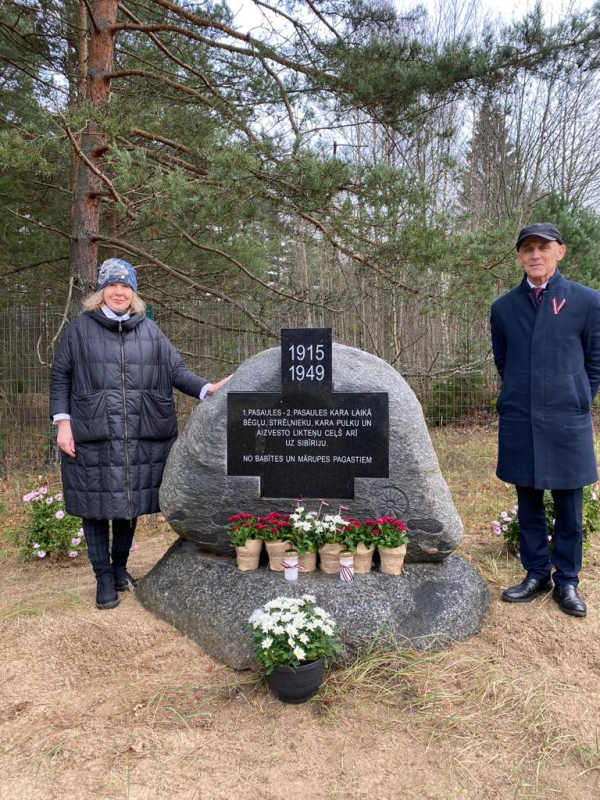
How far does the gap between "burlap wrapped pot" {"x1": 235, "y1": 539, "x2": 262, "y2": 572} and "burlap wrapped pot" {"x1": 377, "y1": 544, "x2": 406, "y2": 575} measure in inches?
24.4

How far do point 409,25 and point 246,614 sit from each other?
572 centimetres

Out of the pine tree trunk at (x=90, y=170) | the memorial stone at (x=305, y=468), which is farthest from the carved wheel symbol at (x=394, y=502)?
the pine tree trunk at (x=90, y=170)

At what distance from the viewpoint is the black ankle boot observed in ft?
10.4

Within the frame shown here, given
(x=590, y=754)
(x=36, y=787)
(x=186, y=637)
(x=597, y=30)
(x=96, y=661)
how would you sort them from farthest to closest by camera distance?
(x=597, y=30), (x=186, y=637), (x=96, y=661), (x=590, y=754), (x=36, y=787)

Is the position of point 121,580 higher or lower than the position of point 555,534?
lower

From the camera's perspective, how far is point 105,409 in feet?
9.75

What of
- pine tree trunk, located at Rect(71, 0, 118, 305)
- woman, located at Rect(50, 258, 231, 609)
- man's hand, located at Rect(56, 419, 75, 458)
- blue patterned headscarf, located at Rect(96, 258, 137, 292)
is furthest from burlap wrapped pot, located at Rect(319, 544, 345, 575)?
pine tree trunk, located at Rect(71, 0, 118, 305)

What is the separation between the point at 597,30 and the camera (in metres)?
4.90

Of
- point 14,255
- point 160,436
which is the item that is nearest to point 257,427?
point 160,436

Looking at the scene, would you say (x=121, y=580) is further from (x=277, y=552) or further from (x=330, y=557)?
(x=330, y=557)

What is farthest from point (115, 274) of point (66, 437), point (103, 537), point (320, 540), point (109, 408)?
point (320, 540)

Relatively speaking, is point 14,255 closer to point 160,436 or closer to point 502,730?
point 160,436

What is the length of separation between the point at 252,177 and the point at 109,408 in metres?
2.47

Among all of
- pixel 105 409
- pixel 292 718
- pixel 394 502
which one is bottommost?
pixel 292 718
